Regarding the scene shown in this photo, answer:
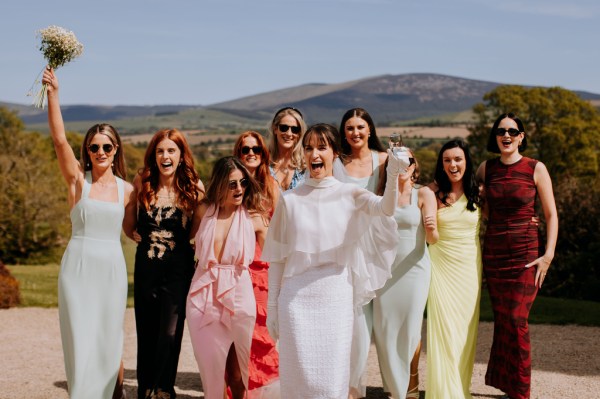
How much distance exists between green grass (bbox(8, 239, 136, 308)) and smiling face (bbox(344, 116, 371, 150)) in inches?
425

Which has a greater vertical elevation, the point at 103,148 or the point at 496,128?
the point at 496,128

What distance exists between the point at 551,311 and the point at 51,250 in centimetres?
1798

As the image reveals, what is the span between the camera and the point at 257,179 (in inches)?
295

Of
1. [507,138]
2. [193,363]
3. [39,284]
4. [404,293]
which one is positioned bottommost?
[39,284]

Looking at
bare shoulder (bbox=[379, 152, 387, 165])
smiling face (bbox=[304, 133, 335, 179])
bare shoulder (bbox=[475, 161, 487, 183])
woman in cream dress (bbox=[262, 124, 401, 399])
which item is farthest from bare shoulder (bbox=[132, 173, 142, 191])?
bare shoulder (bbox=[475, 161, 487, 183])

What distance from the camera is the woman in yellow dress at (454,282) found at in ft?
23.9

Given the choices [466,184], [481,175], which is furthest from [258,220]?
[481,175]

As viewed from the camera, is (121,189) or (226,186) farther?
(121,189)

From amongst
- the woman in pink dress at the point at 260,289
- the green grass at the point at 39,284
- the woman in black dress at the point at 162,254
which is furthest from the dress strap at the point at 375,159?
the green grass at the point at 39,284

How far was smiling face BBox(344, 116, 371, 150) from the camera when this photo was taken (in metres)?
7.40

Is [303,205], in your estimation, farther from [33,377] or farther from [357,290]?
[33,377]

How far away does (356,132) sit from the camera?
741 centimetres

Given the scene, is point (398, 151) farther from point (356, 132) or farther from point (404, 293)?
point (404, 293)

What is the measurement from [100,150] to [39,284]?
1443 centimetres
